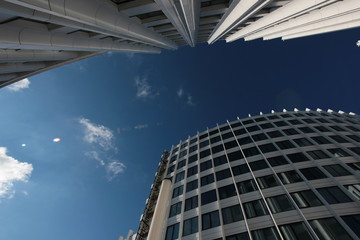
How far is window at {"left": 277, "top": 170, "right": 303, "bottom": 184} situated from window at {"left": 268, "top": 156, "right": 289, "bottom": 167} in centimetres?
180

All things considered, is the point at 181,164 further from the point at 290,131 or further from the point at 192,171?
the point at 290,131

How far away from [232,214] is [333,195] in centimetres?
1062

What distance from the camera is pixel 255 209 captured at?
1841cm

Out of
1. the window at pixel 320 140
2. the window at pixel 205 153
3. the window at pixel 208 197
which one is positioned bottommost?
the window at pixel 208 197

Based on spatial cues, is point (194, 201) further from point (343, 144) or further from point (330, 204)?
point (343, 144)

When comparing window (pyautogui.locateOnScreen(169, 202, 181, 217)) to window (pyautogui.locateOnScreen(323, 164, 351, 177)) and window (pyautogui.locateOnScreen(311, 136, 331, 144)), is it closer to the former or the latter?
window (pyautogui.locateOnScreen(323, 164, 351, 177))

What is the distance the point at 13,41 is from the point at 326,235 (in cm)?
2527

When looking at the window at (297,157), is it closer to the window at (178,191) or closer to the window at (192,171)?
the window at (192,171)

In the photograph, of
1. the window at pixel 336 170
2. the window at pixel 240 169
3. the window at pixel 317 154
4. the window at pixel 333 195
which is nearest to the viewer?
the window at pixel 333 195

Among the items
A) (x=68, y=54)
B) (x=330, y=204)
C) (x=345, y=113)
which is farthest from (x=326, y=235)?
(x=345, y=113)

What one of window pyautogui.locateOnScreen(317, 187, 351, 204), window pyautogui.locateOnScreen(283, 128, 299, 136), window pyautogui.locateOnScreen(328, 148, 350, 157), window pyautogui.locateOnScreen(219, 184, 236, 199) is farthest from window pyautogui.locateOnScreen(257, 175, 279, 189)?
window pyautogui.locateOnScreen(283, 128, 299, 136)

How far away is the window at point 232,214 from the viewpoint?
18333 millimetres

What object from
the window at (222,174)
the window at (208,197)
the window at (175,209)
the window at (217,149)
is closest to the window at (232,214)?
the window at (208,197)

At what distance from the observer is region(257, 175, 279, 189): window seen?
2035 cm
